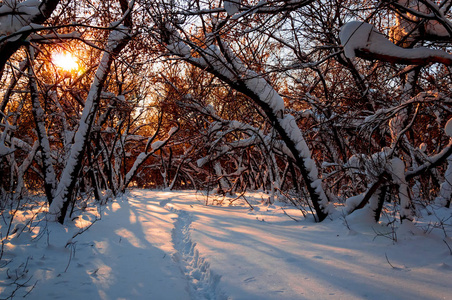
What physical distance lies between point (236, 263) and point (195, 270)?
1.91 ft

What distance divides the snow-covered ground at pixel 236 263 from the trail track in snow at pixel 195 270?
1 centimetres

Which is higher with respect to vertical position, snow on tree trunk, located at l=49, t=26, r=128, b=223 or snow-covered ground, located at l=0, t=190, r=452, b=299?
snow on tree trunk, located at l=49, t=26, r=128, b=223

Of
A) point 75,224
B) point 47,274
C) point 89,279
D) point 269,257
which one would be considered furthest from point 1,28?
point 269,257

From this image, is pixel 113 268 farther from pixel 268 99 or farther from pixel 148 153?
pixel 148 153

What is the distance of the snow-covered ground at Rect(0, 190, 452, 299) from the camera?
2.71 metres

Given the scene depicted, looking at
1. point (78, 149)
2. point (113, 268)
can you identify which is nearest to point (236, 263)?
point (113, 268)

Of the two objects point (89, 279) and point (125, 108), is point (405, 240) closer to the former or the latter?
point (89, 279)

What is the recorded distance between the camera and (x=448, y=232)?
4.46 meters

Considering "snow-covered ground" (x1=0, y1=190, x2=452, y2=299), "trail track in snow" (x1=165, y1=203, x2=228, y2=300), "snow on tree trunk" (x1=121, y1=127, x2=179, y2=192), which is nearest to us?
"snow-covered ground" (x1=0, y1=190, x2=452, y2=299)

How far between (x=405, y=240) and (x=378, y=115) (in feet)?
6.10

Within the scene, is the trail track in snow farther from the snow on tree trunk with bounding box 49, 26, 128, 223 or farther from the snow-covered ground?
the snow on tree trunk with bounding box 49, 26, 128, 223

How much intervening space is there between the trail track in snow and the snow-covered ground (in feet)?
0.05

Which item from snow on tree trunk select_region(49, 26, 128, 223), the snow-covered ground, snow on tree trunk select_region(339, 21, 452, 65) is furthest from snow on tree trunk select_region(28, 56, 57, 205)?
snow on tree trunk select_region(339, 21, 452, 65)

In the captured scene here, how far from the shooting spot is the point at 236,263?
11.9ft
